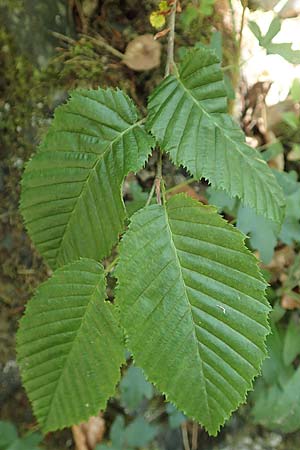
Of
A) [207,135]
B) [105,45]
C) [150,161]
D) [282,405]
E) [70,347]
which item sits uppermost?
[105,45]

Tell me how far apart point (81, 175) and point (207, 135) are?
256mm

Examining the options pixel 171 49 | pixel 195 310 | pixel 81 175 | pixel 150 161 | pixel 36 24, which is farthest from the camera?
pixel 150 161

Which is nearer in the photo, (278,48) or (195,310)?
(195,310)

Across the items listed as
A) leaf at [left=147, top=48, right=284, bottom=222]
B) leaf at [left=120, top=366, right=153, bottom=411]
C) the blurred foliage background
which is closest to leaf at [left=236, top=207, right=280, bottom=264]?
the blurred foliage background

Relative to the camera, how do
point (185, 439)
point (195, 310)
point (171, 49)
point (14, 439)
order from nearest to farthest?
point (195, 310), point (171, 49), point (14, 439), point (185, 439)

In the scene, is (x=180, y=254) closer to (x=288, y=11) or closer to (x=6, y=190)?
(x=6, y=190)

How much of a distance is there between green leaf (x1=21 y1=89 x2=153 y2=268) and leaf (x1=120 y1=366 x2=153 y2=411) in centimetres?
63

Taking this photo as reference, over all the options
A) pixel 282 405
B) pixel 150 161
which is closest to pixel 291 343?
pixel 282 405

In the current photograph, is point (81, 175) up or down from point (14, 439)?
up

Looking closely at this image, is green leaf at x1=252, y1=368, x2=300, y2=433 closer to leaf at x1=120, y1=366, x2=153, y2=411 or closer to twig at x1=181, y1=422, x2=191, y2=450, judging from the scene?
twig at x1=181, y1=422, x2=191, y2=450

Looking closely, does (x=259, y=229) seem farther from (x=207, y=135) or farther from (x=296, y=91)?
(x=207, y=135)

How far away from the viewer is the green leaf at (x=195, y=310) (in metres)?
0.90

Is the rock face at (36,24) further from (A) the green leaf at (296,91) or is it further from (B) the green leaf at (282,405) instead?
(B) the green leaf at (282,405)

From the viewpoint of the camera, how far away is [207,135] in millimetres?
1014
